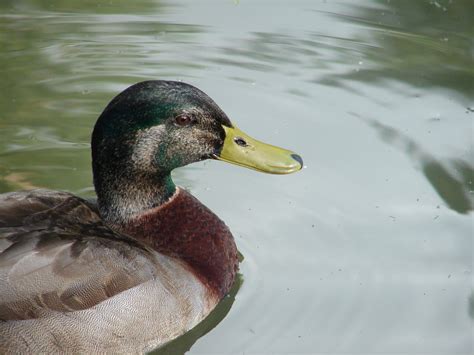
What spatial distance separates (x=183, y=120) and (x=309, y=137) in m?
1.97

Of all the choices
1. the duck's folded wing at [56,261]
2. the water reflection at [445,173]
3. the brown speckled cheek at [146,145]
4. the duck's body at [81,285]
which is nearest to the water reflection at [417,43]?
the water reflection at [445,173]

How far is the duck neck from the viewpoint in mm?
5633

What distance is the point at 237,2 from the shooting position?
933 centimetres

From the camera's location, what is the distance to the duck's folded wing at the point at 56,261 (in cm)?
502

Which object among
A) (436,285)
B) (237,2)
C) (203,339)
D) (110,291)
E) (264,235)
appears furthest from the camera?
(237,2)

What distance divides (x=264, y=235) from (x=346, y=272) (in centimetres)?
61

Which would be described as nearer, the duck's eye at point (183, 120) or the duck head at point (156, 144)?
the duck head at point (156, 144)

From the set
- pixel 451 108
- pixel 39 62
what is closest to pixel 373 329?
pixel 451 108

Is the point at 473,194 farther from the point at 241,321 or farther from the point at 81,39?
the point at 81,39

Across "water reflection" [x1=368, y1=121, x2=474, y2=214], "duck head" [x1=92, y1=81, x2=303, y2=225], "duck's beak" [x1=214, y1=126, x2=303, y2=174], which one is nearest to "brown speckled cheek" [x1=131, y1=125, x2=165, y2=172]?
"duck head" [x1=92, y1=81, x2=303, y2=225]

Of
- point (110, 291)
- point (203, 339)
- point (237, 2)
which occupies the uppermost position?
point (237, 2)

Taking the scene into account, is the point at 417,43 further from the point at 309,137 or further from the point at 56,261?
the point at 56,261

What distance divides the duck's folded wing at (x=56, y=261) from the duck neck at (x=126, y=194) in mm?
250

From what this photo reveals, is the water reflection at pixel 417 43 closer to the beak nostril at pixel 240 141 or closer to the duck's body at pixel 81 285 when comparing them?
the beak nostril at pixel 240 141
